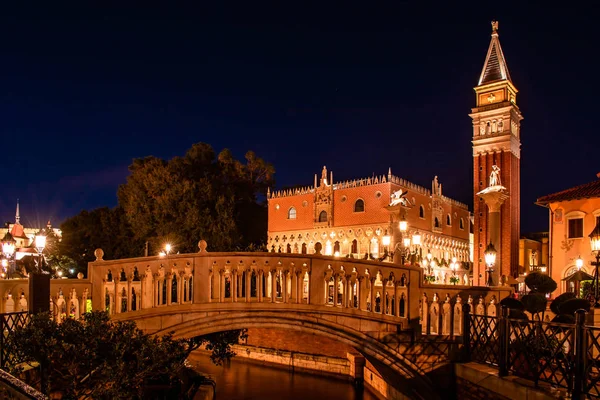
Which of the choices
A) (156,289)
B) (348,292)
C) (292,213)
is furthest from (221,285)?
(292,213)

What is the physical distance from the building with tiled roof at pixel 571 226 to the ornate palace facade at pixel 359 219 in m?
14.6

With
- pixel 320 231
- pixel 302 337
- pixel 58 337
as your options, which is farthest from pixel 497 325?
pixel 320 231

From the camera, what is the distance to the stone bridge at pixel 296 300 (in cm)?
862

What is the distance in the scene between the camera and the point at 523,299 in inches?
373

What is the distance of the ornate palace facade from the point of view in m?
42.8

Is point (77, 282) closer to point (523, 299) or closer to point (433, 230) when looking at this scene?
point (523, 299)

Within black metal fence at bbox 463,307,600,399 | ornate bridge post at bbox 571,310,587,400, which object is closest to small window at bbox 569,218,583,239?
black metal fence at bbox 463,307,600,399

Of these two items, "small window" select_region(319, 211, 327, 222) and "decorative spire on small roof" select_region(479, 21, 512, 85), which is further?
"decorative spire on small roof" select_region(479, 21, 512, 85)

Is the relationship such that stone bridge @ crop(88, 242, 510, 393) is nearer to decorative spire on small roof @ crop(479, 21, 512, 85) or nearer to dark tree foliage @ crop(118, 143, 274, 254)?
dark tree foliage @ crop(118, 143, 274, 254)

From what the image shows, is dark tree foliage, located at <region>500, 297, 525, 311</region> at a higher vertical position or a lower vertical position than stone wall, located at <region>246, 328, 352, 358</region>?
higher

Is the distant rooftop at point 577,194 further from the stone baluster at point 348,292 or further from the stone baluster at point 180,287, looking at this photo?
the stone baluster at point 180,287

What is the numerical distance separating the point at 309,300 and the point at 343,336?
2.61 feet

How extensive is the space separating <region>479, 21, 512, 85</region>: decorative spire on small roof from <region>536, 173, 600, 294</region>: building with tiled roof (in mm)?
23639

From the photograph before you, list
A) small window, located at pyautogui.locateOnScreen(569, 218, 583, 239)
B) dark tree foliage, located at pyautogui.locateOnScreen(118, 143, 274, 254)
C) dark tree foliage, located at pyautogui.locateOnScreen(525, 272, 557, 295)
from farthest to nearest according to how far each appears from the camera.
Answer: dark tree foliage, located at pyautogui.locateOnScreen(118, 143, 274, 254) → small window, located at pyautogui.locateOnScreen(569, 218, 583, 239) → dark tree foliage, located at pyautogui.locateOnScreen(525, 272, 557, 295)
